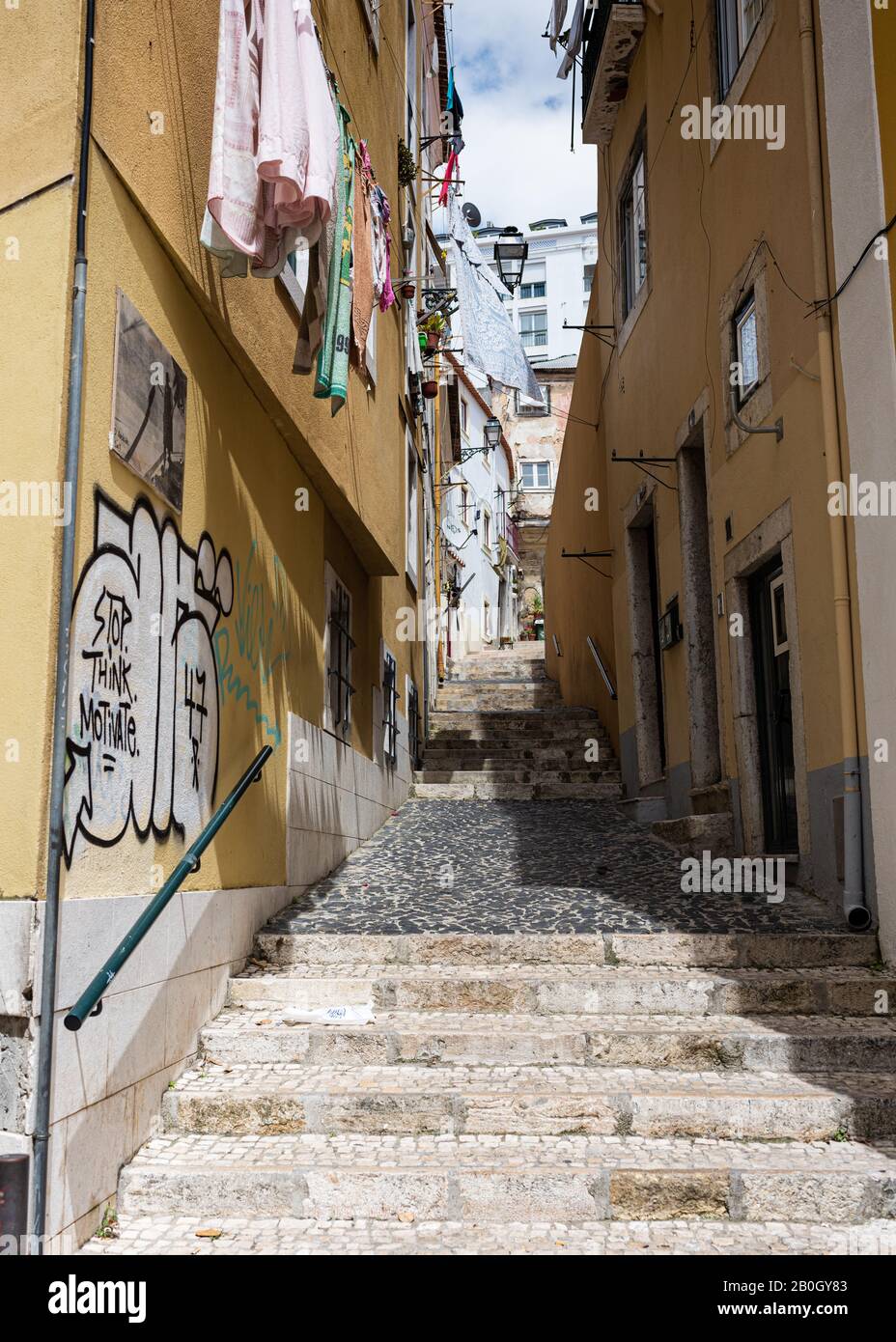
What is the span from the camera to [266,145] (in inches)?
181

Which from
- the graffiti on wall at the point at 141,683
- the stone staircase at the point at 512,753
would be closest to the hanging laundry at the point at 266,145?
the graffiti on wall at the point at 141,683

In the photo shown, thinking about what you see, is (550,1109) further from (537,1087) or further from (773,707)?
(773,707)

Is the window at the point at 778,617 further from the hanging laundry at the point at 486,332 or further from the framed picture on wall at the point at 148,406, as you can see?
the hanging laundry at the point at 486,332

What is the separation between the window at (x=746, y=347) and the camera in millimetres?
7547

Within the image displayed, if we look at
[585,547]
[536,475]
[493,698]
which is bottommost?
[493,698]

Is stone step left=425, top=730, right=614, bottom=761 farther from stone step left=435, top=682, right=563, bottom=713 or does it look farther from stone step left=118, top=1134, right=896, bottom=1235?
stone step left=118, top=1134, right=896, bottom=1235

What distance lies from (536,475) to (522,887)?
32.9m

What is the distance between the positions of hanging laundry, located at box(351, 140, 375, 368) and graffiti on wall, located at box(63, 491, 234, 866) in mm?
2689

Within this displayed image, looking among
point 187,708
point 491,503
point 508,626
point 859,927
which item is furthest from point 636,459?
point 508,626

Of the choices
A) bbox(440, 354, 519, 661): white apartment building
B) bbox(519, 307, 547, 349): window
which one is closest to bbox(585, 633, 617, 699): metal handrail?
bbox(440, 354, 519, 661): white apartment building

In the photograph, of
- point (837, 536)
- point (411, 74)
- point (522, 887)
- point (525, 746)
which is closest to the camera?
point (837, 536)

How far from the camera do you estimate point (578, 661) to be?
16250 mm

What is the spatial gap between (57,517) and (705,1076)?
127 inches

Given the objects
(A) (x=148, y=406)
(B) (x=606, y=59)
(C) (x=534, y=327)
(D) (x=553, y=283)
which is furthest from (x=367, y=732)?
(D) (x=553, y=283)
